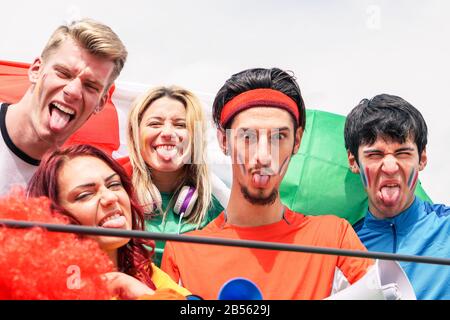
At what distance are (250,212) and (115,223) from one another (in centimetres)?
73

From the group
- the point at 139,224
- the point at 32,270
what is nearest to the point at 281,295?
the point at 139,224

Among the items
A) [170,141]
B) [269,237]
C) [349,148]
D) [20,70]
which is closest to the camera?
[269,237]

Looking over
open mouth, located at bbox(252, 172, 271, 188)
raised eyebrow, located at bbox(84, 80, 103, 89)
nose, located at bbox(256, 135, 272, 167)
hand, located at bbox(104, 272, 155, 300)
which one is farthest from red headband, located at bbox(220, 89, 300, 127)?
hand, located at bbox(104, 272, 155, 300)

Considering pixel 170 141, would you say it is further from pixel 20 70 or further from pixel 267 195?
pixel 20 70

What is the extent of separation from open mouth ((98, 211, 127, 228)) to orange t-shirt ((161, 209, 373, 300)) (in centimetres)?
40

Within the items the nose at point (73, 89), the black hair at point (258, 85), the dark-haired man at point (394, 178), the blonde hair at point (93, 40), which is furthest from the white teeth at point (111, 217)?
the dark-haired man at point (394, 178)

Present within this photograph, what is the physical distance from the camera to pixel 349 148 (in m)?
4.20

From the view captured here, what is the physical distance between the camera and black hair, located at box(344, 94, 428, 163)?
3.96 metres

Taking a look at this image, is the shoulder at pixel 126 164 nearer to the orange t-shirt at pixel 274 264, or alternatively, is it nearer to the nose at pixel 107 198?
the orange t-shirt at pixel 274 264

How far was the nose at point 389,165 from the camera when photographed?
3.89 metres

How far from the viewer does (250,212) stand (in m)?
3.59

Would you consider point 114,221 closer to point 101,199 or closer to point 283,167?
point 101,199

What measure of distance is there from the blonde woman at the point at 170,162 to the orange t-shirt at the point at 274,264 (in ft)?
1.10
